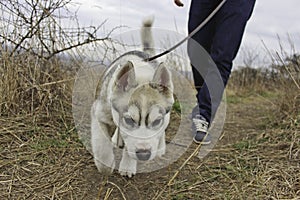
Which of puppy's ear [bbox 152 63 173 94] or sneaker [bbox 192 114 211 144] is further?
sneaker [bbox 192 114 211 144]

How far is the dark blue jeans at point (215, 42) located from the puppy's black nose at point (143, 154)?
1.28m

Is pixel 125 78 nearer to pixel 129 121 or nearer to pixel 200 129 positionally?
pixel 129 121

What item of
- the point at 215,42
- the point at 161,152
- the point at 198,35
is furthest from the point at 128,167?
the point at 198,35

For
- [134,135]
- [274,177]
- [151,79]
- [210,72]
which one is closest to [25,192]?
[134,135]

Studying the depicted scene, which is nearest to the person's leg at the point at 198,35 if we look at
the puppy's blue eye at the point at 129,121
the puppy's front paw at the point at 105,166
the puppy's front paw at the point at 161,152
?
the puppy's front paw at the point at 161,152

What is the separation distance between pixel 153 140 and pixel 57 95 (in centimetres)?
146

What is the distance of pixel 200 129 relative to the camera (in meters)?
3.27

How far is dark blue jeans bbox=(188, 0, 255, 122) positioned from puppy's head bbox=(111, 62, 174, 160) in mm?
1064

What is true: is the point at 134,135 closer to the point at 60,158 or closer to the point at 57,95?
the point at 60,158

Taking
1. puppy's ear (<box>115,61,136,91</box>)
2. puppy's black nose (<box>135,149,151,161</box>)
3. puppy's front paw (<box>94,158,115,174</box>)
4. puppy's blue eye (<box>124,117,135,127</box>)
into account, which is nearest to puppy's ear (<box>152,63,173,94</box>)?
puppy's ear (<box>115,61,136,91</box>)

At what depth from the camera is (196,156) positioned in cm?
290

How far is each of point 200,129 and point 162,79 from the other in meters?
1.17

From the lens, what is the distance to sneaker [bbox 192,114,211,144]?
322cm

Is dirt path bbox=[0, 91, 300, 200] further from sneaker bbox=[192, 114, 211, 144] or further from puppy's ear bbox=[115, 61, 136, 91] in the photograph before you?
puppy's ear bbox=[115, 61, 136, 91]
